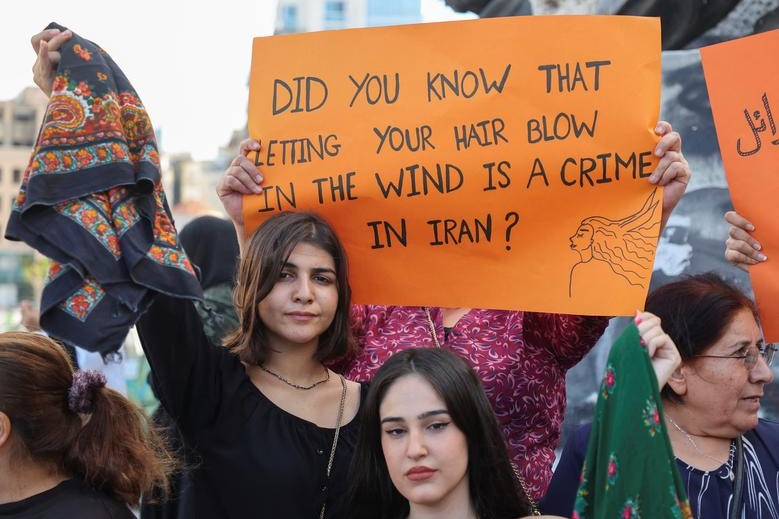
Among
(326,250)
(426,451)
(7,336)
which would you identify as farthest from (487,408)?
(7,336)

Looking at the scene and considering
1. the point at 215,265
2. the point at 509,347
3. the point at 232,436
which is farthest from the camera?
the point at 215,265

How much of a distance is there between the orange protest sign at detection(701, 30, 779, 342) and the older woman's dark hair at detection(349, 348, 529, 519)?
89 cm

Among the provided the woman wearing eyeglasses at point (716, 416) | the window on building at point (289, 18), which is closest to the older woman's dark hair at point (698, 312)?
the woman wearing eyeglasses at point (716, 416)

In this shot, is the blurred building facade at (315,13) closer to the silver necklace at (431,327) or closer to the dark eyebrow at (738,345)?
the silver necklace at (431,327)

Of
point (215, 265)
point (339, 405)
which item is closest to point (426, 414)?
point (339, 405)

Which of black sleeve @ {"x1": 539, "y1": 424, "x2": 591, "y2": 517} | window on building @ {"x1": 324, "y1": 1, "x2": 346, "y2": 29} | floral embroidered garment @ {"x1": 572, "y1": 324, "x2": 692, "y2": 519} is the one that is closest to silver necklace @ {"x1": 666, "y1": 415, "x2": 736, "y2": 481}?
black sleeve @ {"x1": 539, "y1": 424, "x2": 591, "y2": 517}

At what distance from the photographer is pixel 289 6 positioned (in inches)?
2073

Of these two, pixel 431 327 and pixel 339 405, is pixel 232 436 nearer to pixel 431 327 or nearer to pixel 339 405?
pixel 339 405

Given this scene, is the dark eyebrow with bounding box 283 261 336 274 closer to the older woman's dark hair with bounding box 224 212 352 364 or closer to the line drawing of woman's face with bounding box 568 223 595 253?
the older woman's dark hair with bounding box 224 212 352 364

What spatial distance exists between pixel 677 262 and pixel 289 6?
50257 mm

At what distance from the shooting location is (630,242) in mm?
2842

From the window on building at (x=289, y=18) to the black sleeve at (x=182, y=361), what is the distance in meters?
48.0

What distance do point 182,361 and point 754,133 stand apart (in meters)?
1.70

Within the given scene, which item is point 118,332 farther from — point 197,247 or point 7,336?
point 197,247
